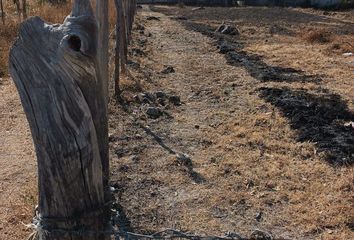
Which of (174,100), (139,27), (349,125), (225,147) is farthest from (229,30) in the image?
(225,147)

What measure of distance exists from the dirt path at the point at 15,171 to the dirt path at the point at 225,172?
32.5 inches

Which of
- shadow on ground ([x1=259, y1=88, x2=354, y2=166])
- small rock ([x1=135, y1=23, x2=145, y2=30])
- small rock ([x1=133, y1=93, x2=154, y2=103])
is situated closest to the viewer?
shadow on ground ([x1=259, y1=88, x2=354, y2=166])

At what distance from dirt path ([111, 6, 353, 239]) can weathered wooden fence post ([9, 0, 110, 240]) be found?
204 centimetres

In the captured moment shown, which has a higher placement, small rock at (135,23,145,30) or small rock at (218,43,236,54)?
small rock at (135,23,145,30)

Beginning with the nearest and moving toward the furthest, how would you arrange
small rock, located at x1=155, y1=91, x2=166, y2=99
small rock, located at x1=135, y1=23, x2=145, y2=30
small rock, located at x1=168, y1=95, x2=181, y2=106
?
small rock, located at x1=168, y1=95, x2=181, y2=106 → small rock, located at x1=155, y1=91, x2=166, y2=99 → small rock, located at x1=135, y1=23, x2=145, y2=30

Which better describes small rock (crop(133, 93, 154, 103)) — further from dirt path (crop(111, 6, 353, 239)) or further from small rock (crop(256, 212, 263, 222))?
small rock (crop(256, 212, 263, 222))

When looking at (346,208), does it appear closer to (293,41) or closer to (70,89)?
(70,89)

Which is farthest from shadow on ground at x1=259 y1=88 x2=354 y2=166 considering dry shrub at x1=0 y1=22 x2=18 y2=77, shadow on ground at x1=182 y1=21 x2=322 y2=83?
dry shrub at x1=0 y1=22 x2=18 y2=77

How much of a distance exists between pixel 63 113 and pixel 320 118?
5.12 metres

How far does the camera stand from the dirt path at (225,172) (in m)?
4.19

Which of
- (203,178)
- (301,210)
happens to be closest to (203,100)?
(203,178)

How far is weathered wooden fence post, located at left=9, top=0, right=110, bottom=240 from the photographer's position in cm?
193

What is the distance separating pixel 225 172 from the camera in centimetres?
507

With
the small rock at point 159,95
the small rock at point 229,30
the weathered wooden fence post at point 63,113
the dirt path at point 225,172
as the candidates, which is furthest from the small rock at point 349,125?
the small rock at point 229,30
